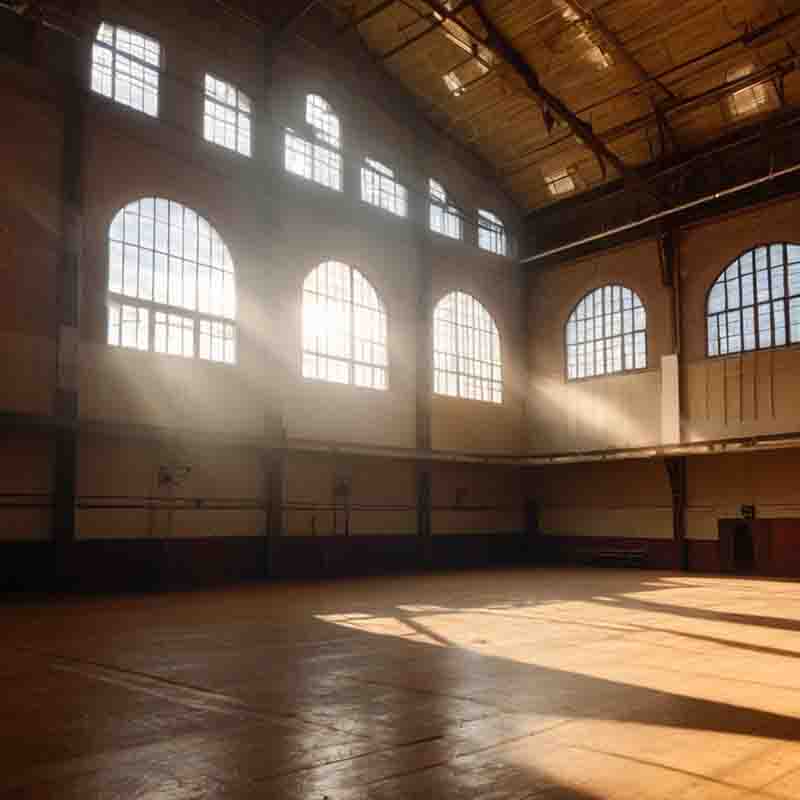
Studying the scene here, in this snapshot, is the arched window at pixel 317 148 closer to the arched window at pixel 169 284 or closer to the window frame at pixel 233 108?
the window frame at pixel 233 108

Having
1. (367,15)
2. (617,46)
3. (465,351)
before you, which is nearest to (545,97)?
(617,46)

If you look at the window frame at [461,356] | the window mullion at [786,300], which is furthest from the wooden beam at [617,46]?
the window frame at [461,356]

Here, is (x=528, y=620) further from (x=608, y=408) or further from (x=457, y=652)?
(x=608, y=408)

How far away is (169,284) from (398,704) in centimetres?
1573

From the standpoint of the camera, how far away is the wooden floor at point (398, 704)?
17.9 feet

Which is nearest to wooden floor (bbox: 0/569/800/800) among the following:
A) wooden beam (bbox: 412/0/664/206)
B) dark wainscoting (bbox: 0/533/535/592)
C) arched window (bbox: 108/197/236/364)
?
dark wainscoting (bbox: 0/533/535/592)

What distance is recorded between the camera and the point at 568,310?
3028cm

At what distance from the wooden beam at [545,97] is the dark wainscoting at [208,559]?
41.5 ft

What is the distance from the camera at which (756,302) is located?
82.6 ft

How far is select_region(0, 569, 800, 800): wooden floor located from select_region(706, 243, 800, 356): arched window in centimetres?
1199

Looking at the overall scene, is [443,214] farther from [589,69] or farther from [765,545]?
[765,545]

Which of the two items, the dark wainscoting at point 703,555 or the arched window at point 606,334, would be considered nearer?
the dark wainscoting at point 703,555

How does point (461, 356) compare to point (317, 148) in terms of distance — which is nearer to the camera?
point (317, 148)

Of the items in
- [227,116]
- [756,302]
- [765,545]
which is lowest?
[765,545]
